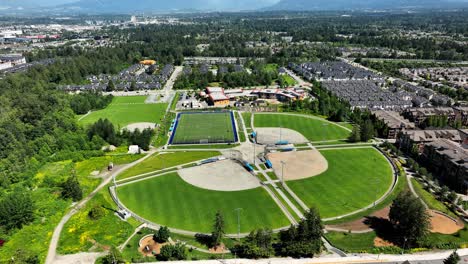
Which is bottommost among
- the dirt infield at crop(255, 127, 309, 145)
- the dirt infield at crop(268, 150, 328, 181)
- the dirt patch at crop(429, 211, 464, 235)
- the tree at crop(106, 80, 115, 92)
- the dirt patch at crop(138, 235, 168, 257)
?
the dirt patch at crop(429, 211, 464, 235)

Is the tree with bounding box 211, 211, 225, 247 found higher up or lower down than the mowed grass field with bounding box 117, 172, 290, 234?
higher up

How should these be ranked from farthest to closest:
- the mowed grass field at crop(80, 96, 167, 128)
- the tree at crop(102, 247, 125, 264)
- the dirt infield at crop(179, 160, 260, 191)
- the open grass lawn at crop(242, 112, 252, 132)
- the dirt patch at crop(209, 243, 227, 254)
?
the mowed grass field at crop(80, 96, 167, 128), the open grass lawn at crop(242, 112, 252, 132), the dirt infield at crop(179, 160, 260, 191), the dirt patch at crop(209, 243, 227, 254), the tree at crop(102, 247, 125, 264)

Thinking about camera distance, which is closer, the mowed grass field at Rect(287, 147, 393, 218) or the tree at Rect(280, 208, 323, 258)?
the tree at Rect(280, 208, 323, 258)

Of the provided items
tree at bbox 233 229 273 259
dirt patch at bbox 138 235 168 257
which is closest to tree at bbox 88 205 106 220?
dirt patch at bbox 138 235 168 257

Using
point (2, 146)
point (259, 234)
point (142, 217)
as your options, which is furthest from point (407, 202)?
point (2, 146)

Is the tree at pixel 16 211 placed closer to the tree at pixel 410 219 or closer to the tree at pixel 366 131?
the tree at pixel 410 219

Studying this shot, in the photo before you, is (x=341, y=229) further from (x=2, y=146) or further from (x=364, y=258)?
(x=2, y=146)

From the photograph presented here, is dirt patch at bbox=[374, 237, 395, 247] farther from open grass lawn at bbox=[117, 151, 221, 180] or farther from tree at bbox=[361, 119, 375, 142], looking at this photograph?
open grass lawn at bbox=[117, 151, 221, 180]
